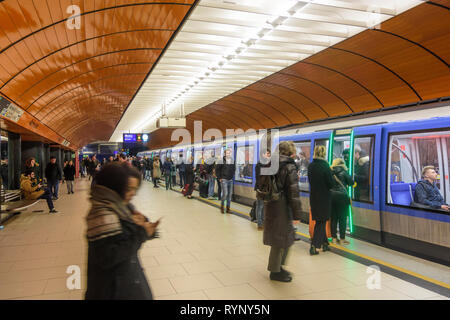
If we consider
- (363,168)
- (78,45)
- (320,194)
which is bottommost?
(320,194)

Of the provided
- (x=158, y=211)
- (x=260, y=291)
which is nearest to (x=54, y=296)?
(x=260, y=291)

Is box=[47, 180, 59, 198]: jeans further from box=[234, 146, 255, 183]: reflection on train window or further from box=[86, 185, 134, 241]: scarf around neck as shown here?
box=[86, 185, 134, 241]: scarf around neck

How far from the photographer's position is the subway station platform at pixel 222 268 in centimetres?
403

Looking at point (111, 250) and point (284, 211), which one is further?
point (284, 211)

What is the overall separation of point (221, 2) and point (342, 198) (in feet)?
12.6

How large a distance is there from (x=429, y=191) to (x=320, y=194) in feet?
5.58

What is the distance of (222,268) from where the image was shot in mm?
4930

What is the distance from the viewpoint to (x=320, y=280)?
4418mm

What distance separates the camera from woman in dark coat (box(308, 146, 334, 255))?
211 inches

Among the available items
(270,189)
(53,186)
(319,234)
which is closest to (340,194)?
(319,234)

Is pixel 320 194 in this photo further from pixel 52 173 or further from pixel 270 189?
pixel 52 173

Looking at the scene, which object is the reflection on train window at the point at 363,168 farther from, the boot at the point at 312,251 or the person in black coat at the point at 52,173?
the person in black coat at the point at 52,173

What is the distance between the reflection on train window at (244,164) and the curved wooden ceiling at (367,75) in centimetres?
244
